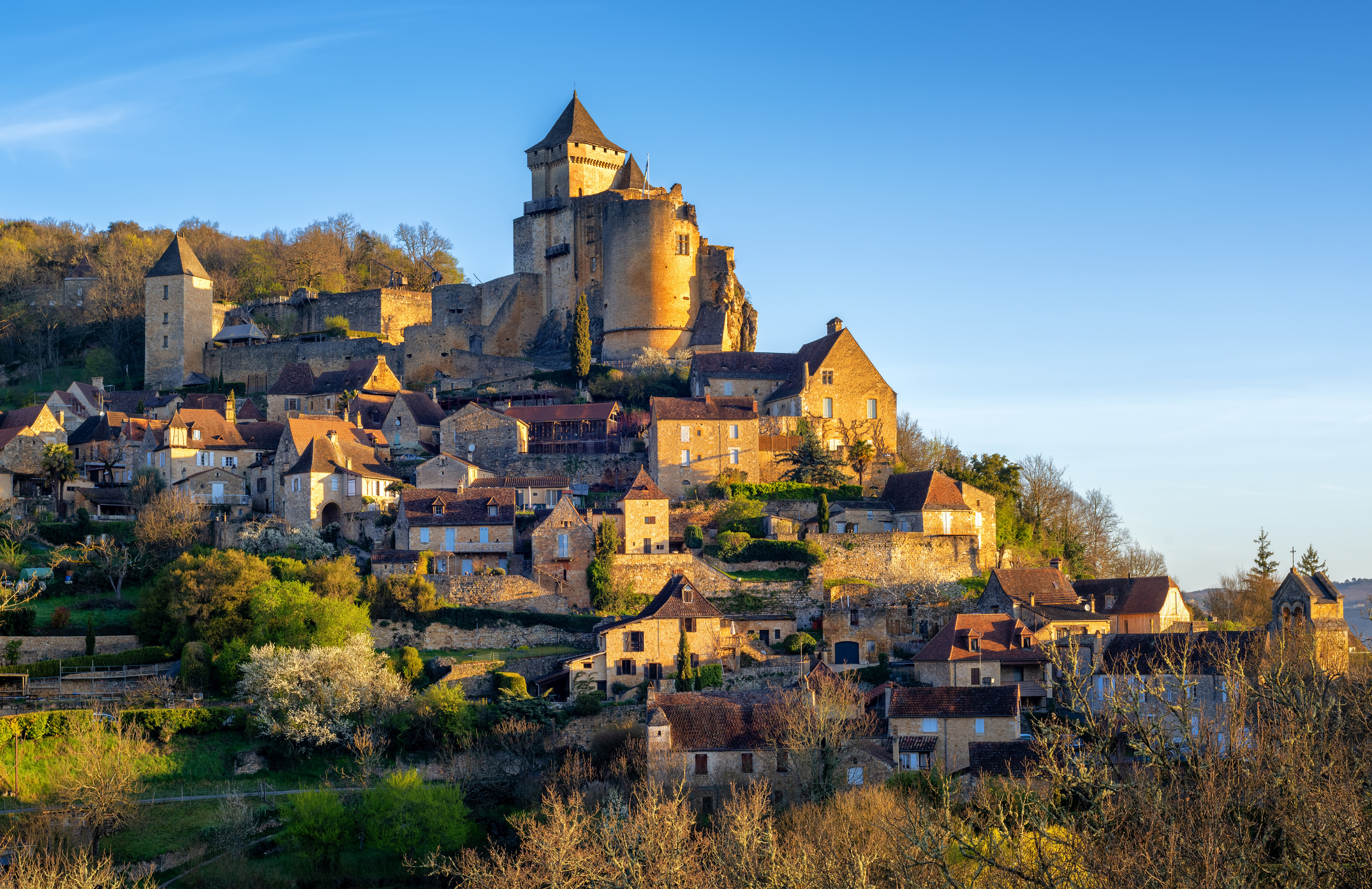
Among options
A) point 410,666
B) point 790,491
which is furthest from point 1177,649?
point 410,666

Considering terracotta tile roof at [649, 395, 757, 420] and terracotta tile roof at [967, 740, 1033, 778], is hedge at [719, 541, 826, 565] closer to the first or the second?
terracotta tile roof at [649, 395, 757, 420]

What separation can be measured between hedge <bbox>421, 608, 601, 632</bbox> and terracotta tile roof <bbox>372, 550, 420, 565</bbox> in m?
2.90

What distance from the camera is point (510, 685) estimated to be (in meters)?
43.3

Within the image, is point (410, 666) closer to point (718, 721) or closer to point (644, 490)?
point (718, 721)

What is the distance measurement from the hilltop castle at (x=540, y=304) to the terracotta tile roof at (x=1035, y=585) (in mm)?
27203

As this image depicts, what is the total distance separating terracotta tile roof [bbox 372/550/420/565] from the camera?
164ft

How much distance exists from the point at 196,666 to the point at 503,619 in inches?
403

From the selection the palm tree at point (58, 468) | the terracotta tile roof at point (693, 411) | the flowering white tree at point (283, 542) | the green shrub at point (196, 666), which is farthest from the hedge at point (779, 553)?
the palm tree at point (58, 468)

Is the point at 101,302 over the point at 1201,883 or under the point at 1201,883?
over

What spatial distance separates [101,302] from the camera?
90625 millimetres

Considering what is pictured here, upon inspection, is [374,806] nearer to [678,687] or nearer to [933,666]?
[678,687]

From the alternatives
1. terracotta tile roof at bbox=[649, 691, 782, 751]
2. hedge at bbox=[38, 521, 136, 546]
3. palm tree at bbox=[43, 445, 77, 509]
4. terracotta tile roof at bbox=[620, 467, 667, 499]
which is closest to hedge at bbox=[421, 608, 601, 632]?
terracotta tile roof at bbox=[620, 467, 667, 499]

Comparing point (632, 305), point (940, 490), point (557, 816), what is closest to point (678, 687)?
point (557, 816)

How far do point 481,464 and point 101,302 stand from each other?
140 feet
